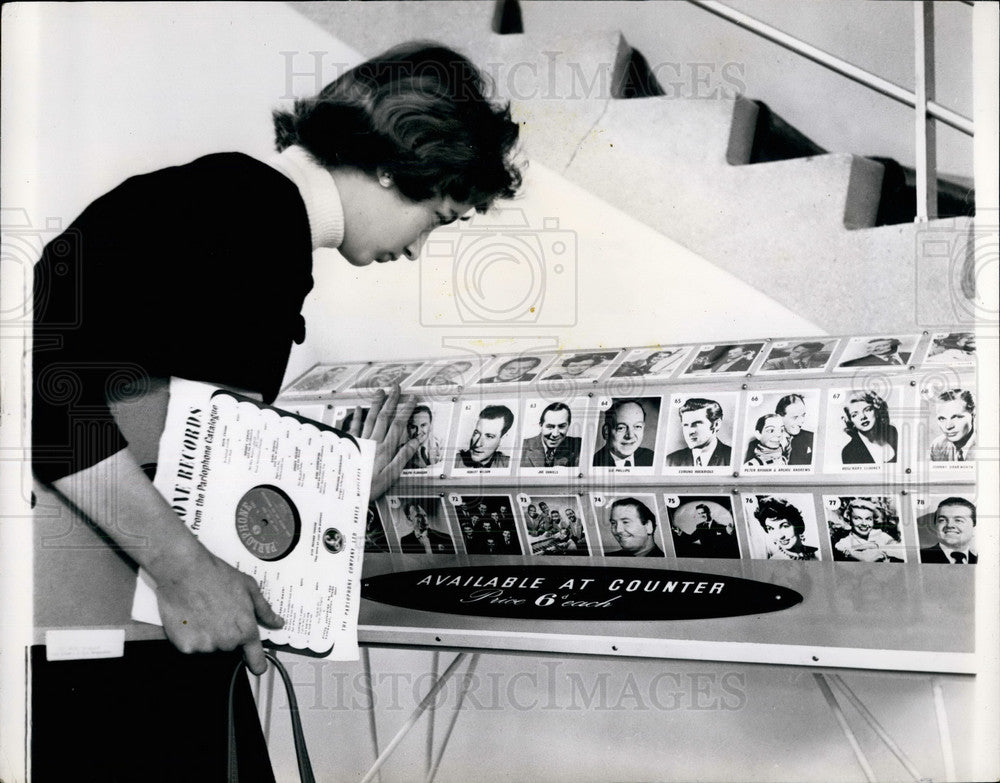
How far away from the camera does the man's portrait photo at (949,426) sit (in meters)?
1.29

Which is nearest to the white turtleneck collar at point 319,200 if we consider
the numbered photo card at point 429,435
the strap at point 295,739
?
the numbered photo card at point 429,435

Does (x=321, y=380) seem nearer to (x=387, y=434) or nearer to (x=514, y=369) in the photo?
(x=387, y=434)

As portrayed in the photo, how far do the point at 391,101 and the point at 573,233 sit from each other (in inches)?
14.4

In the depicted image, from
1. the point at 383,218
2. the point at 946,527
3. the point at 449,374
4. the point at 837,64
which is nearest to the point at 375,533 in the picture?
the point at 449,374

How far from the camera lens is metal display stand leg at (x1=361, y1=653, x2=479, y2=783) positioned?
1491mm

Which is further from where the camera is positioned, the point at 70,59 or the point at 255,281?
the point at 70,59

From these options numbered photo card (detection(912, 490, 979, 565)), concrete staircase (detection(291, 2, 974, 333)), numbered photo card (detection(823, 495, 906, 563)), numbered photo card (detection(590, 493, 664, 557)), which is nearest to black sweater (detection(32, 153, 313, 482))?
concrete staircase (detection(291, 2, 974, 333))

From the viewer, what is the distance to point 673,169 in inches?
56.7

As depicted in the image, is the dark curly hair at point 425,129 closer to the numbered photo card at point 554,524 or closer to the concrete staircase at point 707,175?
the concrete staircase at point 707,175

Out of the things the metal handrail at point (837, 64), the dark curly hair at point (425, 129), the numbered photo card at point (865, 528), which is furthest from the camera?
the dark curly hair at point (425, 129)

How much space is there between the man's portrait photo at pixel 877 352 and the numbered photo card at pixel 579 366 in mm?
341

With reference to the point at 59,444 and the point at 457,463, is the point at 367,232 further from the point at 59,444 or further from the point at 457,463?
the point at 59,444

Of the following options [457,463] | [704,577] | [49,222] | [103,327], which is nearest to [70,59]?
[49,222]

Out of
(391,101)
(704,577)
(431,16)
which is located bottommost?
(704,577)
